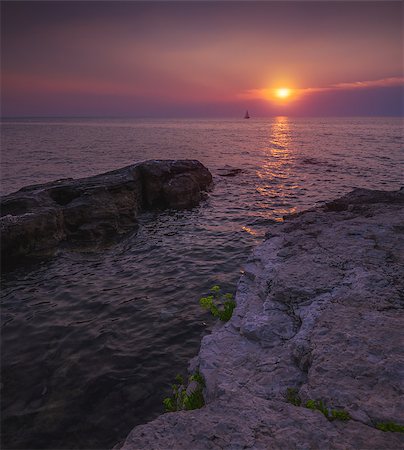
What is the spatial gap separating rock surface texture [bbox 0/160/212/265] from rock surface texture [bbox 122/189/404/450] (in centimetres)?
1117

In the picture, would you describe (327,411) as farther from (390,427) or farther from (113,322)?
(113,322)

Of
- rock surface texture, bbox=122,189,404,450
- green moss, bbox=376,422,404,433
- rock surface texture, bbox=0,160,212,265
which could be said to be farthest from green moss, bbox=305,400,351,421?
rock surface texture, bbox=0,160,212,265

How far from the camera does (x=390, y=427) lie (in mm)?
4211

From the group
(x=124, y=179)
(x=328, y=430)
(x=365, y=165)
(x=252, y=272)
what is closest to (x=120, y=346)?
(x=252, y=272)

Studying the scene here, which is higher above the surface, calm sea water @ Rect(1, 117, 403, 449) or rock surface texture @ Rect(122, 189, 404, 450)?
rock surface texture @ Rect(122, 189, 404, 450)

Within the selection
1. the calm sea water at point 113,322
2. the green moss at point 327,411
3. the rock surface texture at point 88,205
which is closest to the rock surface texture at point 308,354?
the green moss at point 327,411

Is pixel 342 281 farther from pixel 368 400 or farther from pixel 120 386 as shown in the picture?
pixel 120 386

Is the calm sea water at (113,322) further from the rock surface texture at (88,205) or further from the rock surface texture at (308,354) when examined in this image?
the rock surface texture at (308,354)

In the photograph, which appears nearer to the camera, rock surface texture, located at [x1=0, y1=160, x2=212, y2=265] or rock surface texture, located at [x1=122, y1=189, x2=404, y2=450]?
rock surface texture, located at [x1=122, y1=189, x2=404, y2=450]

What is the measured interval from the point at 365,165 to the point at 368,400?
137ft

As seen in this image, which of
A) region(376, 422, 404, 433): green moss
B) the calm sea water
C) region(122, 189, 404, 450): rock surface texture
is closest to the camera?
region(376, 422, 404, 433): green moss

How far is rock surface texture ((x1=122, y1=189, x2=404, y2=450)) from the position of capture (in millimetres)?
4332

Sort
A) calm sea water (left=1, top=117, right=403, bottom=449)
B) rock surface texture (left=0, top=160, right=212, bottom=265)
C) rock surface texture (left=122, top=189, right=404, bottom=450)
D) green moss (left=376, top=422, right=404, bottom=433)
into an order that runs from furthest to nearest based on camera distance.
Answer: rock surface texture (left=0, top=160, right=212, bottom=265) → calm sea water (left=1, top=117, right=403, bottom=449) → rock surface texture (left=122, top=189, right=404, bottom=450) → green moss (left=376, top=422, right=404, bottom=433)

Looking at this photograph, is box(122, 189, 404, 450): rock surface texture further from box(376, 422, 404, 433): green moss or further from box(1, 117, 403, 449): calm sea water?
box(1, 117, 403, 449): calm sea water
